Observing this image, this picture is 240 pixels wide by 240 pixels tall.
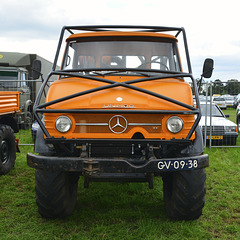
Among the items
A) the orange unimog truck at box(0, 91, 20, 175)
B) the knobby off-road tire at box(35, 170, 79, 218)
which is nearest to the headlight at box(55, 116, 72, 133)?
the knobby off-road tire at box(35, 170, 79, 218)

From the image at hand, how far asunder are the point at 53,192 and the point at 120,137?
106 centimetres

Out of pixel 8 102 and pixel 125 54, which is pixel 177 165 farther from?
pixel 8 102

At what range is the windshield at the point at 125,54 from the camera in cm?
452

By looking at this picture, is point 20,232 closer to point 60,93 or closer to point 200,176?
point 60,93

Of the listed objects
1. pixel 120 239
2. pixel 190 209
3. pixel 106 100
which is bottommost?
pixel 120 239

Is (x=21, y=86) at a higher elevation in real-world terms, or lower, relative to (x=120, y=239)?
higher

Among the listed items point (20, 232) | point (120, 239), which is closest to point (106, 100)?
point (120, 239)

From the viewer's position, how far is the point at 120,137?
3.56 metres

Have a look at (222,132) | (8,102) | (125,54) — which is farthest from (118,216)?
(222,132)

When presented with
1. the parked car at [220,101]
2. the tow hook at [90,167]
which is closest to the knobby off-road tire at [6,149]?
the tow hook at [90,167]

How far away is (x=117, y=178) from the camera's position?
143 inches

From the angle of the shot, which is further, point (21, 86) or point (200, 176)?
point (21, 86)

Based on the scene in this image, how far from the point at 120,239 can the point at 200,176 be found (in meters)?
1.16

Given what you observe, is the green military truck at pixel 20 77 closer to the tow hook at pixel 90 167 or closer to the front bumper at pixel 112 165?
the front bumper at pixel 112 165
